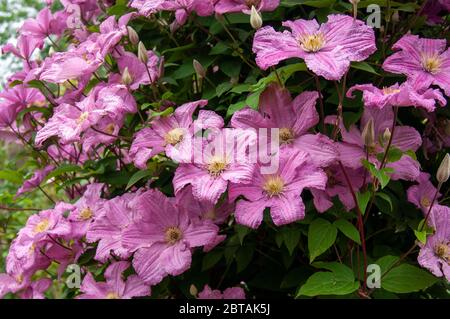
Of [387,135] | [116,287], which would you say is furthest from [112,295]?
[387,135]

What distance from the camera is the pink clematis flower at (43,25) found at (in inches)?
48.1

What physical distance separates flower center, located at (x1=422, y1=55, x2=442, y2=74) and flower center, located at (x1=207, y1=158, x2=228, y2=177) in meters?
0.36

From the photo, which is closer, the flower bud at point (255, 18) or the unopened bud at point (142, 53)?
the flower bud at point (255, 18)

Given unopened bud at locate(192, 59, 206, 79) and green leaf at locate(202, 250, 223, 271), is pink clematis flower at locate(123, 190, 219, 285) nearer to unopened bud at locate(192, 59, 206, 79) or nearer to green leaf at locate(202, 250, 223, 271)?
green leaf at locate(202, 250, 223, 271)

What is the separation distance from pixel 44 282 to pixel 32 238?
0.74 feet

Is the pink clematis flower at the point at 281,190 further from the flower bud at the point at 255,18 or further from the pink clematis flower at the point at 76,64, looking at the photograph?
the pink clematis flower at the point at 76,64

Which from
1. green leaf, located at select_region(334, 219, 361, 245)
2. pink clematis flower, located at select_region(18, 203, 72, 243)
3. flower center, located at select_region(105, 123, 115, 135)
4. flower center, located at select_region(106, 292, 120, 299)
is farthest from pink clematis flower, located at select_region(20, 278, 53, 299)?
green leaf, located at select_region(334, 219, 361, 245)

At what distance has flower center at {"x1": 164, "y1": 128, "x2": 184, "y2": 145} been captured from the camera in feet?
2.78

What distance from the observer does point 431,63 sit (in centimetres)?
83

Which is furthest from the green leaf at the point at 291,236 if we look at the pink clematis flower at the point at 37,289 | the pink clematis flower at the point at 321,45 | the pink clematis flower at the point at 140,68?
the pink clematis flower at the point at 37,289

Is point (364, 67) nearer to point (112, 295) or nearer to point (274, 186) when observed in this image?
point (274, 186)

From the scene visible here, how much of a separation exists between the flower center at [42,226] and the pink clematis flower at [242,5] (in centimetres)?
56

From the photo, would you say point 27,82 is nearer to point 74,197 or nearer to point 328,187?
point 74,197

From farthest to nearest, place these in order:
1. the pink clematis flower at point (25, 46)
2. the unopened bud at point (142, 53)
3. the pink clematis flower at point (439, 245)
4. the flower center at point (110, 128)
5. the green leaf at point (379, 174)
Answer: the pink clematis flower at point (25, 46), the flower center at point (110, 128), the unopened bud at point (142, 53), the pink clematis flower at point (439, 245), the green leaf at point (379, 174)
